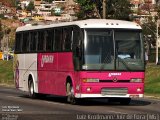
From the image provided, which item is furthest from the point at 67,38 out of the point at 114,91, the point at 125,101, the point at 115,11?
the point at 115,11

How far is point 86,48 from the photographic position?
2539 cm

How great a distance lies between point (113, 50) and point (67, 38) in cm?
221

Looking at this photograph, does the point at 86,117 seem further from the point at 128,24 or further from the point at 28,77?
the point at 28,77

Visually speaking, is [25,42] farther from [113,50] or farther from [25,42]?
[113,50]

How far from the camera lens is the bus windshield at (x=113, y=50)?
25.4m

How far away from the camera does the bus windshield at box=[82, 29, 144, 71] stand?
25391 millimetres

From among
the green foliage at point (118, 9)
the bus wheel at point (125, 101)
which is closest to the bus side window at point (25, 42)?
the bus wheel at point (125, 101)

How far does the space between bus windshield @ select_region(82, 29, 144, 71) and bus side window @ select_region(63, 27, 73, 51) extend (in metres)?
1.27

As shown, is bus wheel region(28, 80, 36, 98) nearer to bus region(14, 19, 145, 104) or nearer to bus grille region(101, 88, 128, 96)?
bus region(14, 19, 145, 104)

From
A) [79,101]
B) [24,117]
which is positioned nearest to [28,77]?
[79,101]

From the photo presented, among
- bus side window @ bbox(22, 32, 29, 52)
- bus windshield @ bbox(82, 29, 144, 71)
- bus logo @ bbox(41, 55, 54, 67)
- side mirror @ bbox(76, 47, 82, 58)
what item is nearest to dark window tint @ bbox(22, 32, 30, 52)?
bus side window @ bbox(22, 32, 29, 52)

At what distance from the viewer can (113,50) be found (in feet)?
84.2

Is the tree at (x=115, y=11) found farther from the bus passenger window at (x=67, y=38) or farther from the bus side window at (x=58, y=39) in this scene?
the bus passenger window at (x=67, y=38)

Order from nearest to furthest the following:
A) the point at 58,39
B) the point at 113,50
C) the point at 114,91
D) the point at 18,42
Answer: the point at 114,91 → the point at 113,50 → the point at 58,39 → the point at 18,42
